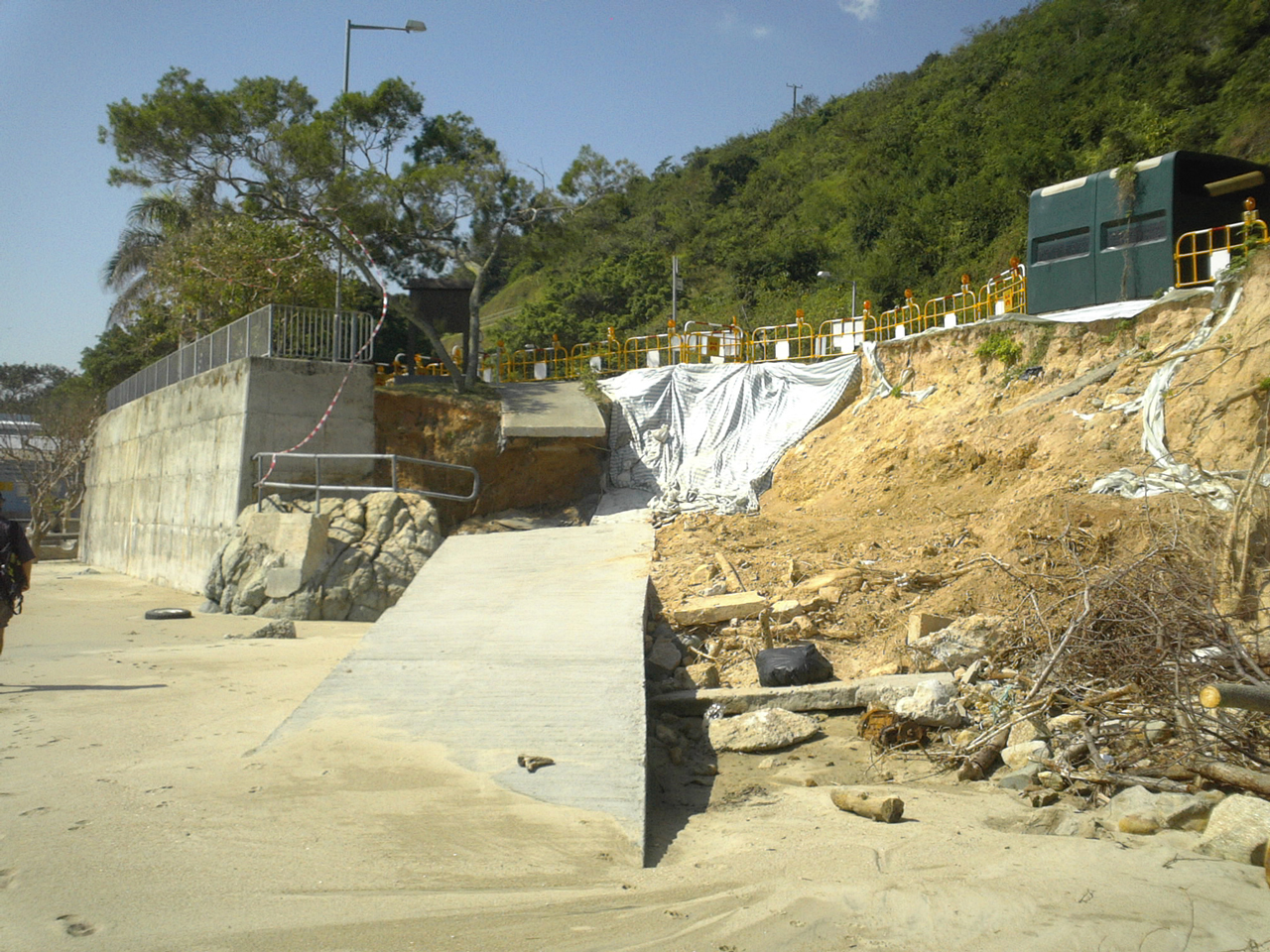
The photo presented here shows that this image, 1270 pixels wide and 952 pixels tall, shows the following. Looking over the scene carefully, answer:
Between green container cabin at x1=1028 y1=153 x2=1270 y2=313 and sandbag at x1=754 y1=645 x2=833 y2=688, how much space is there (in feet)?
28.1

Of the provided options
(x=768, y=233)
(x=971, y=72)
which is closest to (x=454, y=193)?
(x=768, y=233)

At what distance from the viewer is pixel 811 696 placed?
6562mm

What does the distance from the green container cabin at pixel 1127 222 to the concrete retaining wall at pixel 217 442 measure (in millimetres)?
10436

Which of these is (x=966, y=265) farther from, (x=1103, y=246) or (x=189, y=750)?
(x=189, y=750)

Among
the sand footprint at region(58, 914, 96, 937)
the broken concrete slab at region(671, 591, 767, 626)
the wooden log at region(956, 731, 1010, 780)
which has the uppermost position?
the broken concrete slab at region(671, 591, 767, 626)

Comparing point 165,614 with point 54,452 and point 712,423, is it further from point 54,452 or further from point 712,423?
point 54,452

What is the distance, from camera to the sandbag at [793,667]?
6.77 metres

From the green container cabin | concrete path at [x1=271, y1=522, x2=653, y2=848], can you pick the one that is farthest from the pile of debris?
the green container cabin

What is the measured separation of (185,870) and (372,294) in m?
21.1

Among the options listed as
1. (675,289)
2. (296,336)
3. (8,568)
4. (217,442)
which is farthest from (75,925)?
(675,289)

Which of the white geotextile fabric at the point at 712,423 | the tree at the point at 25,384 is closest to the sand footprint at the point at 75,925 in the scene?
the white geotextile fabric at the point at 712,423

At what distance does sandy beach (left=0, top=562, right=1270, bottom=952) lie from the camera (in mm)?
3350

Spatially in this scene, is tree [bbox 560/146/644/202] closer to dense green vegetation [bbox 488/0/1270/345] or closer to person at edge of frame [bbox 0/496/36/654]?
dense green vegetation [bbox 488/0/1270/345]

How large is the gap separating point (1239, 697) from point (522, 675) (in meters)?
4.17
